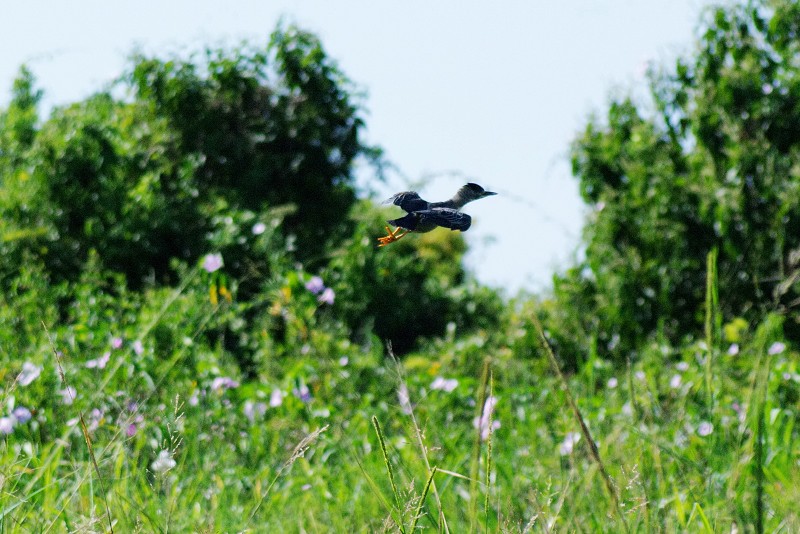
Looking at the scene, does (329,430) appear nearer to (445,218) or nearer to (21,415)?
(21,415)

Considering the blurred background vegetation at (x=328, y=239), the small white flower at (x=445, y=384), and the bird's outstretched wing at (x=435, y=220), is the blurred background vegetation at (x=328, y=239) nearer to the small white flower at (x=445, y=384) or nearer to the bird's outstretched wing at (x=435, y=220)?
the small white flower at (x=445, y=384)

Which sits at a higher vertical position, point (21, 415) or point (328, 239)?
point (328, 239)

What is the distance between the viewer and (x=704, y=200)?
4.93 m

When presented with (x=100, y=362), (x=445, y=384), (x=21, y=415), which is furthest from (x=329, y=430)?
(x=21, y=415)

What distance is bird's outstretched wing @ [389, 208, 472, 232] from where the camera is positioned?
0.80 m

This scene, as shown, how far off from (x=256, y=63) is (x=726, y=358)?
4.17 meters

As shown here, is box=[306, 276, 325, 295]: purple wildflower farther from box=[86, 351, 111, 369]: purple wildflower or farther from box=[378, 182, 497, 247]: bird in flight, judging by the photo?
box=[378, 182, 497, 247]: bird in flight

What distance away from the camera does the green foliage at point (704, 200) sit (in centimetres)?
488

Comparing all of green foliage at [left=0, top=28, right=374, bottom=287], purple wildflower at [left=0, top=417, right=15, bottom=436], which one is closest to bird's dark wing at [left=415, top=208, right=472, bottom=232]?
purple wildflower at [left=0, top=417, right=15, bottom=436]

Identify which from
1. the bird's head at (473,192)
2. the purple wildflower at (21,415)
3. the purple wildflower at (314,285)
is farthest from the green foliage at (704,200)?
the bird's head at (473,192)

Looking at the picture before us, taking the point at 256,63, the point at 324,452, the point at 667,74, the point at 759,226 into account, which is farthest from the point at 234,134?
the point at 324,452

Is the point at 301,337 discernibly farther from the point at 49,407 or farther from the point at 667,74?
the point at 667,74

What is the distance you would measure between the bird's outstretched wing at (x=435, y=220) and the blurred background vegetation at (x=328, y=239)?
2.29 m

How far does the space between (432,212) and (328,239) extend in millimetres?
5624
